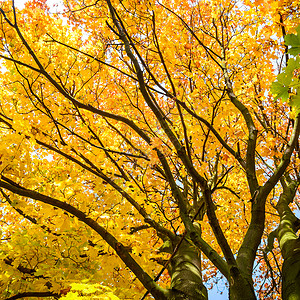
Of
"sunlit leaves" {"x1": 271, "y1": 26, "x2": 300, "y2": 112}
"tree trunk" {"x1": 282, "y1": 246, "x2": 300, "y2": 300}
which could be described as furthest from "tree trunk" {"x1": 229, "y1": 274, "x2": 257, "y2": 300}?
"sunlit leaves" {"x1": 271, "y1": 26, "x2": 300, "y2": 112}

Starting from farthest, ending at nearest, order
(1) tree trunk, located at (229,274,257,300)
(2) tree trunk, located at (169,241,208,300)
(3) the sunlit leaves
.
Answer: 1. (2) tree trunk, located at (169,241,208,300)
2. (1) tree trunk, located at (229,274,257,300)
3. (3) the sunlit leaves

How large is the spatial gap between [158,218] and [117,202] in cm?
128

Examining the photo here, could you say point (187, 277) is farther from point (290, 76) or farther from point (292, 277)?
point (290, 76)

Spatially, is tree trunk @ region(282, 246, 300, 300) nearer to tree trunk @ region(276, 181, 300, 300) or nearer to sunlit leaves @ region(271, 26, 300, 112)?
tree trunk @ region(276, 181, 300, 300)

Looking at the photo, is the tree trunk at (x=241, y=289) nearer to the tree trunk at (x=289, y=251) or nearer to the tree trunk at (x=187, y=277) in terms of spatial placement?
the tree trunk at (x=289, y=251)

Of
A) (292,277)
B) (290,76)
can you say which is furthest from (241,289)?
(290,76)

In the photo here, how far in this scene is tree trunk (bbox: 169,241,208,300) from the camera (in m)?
2.36

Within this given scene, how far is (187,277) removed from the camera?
8.71ft

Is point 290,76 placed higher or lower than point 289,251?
lower

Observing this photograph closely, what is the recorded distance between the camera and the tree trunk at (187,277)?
7.75ft

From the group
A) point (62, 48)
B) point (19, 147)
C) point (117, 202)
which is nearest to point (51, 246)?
point (117, 202)

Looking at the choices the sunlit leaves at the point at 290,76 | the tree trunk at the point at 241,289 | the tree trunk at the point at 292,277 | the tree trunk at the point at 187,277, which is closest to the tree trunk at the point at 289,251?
the tree trunk at the point at 292,277

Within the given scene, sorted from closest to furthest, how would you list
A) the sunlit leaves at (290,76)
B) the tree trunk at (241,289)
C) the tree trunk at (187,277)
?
the sunlit leaves at (290,76) → the tree trunk at (241,289) → the tree trunk at (187,277)

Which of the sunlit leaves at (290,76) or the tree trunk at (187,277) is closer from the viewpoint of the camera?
the sunlit leaves at (290,76)
